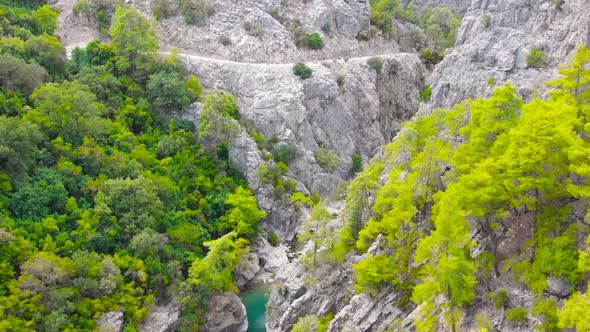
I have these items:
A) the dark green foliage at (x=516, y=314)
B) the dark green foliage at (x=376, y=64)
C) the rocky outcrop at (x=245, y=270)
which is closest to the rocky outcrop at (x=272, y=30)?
the dark green foliage at (x=376, y=64)

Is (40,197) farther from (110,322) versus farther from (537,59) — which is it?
(537,59)

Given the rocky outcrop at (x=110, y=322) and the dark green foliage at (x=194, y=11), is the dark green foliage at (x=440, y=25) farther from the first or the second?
the rocky outcrop at (x=110, y=322)

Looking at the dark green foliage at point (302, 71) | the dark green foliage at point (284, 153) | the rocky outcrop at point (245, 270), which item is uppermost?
the dark green foliage at point (302, 71)

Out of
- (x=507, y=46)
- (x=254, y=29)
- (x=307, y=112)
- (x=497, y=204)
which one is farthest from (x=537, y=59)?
(x=254, y=29)

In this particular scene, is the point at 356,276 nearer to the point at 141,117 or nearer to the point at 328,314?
the point at 328,314

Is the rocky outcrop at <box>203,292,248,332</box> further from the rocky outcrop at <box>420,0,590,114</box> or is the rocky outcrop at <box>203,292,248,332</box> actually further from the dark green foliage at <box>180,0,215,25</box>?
the dark green foliage at <box>180,0,215,25</box>

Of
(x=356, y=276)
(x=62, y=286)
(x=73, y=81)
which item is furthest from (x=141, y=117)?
(x=356, y=276)

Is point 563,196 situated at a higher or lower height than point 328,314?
higher
